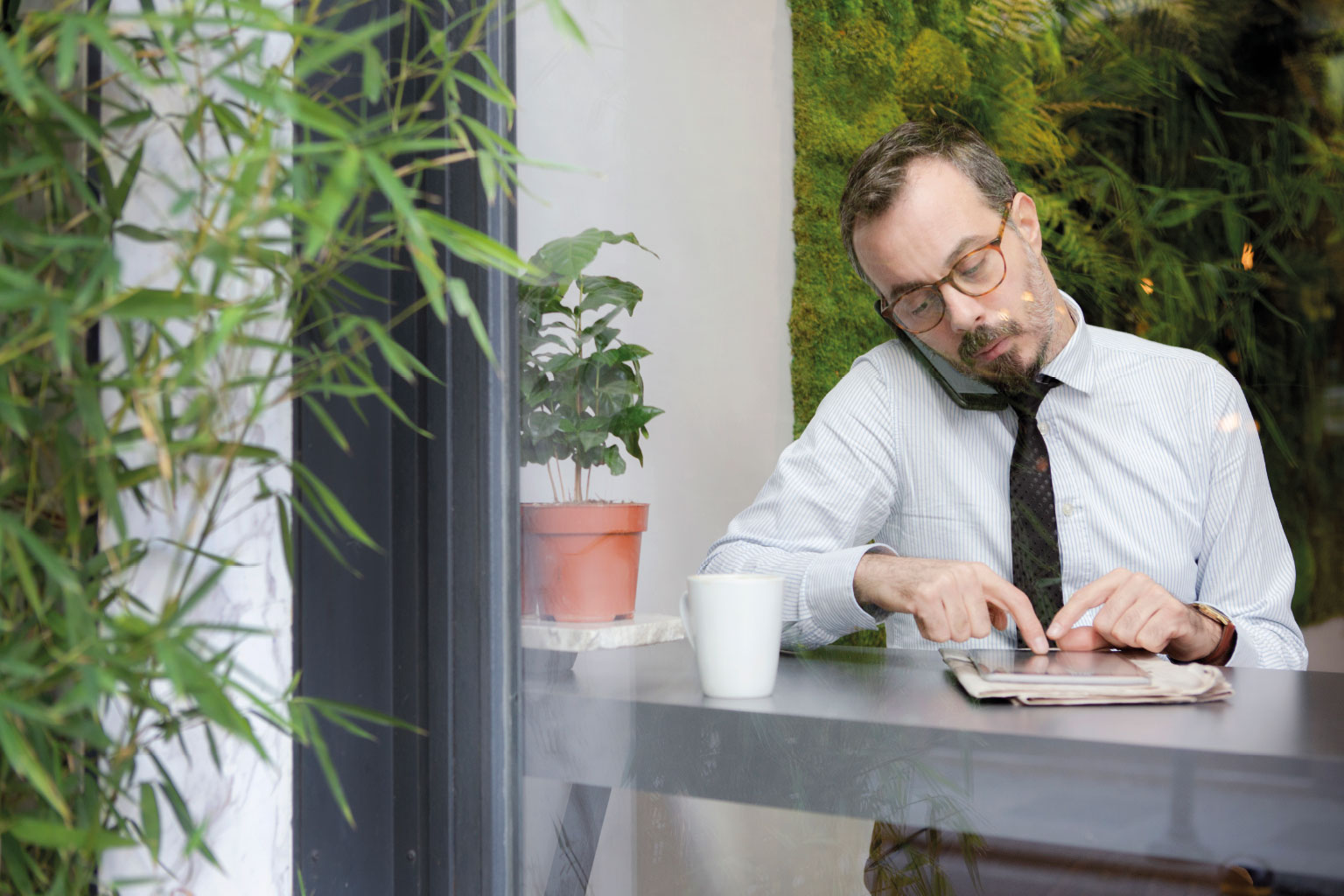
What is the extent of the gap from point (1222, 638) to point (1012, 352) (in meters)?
0.46

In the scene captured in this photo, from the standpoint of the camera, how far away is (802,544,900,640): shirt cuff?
1.17 metres

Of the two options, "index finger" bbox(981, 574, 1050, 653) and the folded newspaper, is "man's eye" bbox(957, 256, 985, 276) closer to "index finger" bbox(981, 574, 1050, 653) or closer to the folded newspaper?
"index finger" bbox(981, 574, 1050, 653)

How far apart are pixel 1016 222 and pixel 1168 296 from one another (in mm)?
240

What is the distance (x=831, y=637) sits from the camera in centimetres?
114

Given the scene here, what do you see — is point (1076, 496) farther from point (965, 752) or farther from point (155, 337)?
point (155, 337)

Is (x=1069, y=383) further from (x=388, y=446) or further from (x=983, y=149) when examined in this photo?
(x=388, y=446)

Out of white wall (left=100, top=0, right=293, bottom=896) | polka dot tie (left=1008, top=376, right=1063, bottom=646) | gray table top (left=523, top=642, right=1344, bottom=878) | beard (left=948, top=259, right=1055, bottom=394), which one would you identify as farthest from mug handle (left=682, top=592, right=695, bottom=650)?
beard (left=948, top=259, right=1055, bottom=394)

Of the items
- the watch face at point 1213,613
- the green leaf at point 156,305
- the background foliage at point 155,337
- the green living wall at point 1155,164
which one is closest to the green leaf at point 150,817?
the background foliage at point 155,337

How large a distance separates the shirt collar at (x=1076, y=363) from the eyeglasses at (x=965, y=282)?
0.45ft

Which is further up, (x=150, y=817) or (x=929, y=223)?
(x=929, y=223)

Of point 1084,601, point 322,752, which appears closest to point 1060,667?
point 1084,601

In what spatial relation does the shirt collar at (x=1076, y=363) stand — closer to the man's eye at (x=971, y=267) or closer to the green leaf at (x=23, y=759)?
the man's eye at (x=971, y=267)

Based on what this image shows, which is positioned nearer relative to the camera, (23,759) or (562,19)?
(23,759)

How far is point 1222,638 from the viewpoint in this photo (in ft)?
3.74
